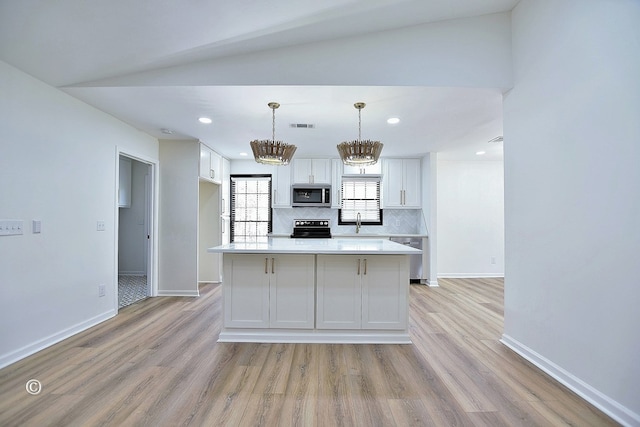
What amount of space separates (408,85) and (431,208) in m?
2.98

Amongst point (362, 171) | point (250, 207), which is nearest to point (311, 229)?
point (250, 207)

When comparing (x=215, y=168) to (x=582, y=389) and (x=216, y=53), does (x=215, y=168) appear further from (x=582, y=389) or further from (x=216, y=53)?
(x=582, y=389)

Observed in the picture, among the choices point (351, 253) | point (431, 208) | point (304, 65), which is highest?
point (304, 65)

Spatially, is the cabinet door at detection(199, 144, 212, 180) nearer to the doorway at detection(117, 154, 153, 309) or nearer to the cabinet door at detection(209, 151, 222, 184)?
the cabinet door at detection(209, 151, 222, 184)

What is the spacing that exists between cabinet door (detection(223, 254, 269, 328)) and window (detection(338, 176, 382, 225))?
3.09 m

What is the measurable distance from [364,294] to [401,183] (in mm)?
3250

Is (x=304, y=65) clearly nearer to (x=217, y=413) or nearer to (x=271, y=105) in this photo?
(x=271, y=105)

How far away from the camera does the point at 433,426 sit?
5.28ft

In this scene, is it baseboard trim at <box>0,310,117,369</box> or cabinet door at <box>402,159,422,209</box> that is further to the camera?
cabinet door at <box>402,159,422,209</box>

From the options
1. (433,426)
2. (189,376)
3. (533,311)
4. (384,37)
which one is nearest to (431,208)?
(533,311)

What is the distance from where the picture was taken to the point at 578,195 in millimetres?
1927

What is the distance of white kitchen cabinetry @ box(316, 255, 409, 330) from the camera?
8.93ft

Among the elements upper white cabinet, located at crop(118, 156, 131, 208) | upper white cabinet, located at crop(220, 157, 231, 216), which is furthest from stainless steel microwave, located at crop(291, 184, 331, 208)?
upper white cabinet, located at crop(118, 156, 131, 208)

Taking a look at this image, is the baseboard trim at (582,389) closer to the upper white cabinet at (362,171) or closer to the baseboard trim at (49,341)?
the upper white cabinet at (362,171)
